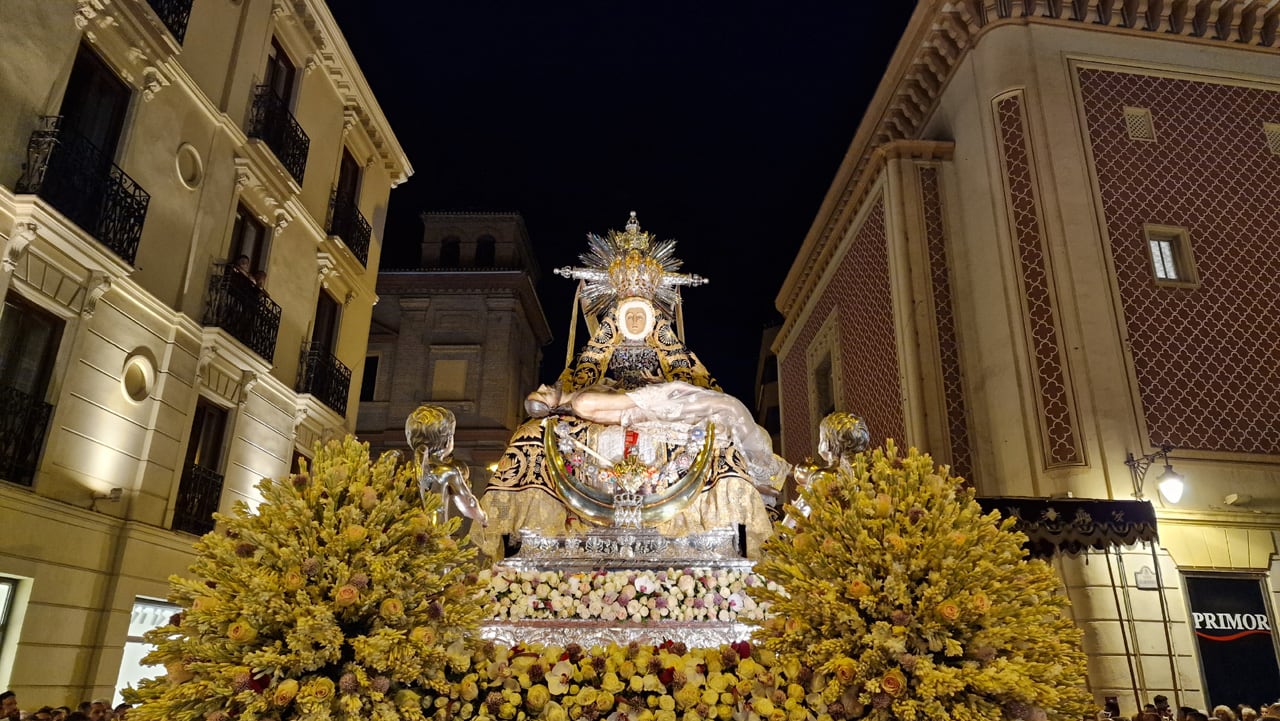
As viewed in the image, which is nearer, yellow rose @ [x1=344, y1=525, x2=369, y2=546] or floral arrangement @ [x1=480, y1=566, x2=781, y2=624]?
yellow rose @ [x1=344, y1=525, x2=369, y2=546]

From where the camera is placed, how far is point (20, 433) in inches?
265

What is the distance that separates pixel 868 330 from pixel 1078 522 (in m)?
5.95

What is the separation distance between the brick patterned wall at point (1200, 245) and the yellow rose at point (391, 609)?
8.82 m

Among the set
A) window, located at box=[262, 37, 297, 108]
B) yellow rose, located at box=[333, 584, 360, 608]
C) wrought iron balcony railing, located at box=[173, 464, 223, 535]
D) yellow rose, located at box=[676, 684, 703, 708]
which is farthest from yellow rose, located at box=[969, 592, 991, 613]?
window, located at box=[262, 37, 297, 108]

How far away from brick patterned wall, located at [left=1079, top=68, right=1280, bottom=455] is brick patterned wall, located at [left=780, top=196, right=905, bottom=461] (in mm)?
3302

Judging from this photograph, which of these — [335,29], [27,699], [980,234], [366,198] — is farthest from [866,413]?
[27,699]

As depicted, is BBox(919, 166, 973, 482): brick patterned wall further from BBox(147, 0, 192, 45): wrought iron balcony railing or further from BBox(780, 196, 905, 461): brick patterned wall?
BBox(147, 0, 192, 45): wrought iron balcony railing

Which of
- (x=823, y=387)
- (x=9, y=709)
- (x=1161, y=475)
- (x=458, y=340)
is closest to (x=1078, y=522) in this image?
(x=1161, y=475)

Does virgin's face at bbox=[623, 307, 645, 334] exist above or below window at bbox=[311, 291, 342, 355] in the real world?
below

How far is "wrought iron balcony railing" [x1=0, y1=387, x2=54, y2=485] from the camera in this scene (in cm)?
657

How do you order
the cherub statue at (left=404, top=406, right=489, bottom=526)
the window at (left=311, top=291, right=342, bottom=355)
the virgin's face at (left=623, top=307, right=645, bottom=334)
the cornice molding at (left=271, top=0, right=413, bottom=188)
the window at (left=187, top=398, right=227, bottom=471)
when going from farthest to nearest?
the window at (left=311, top=291, right=342, bottom=355) < the cornice molding at (left=271, top=0, right=413, bottom=188) < the window at (left=187, top=398, right=227, bottom=471) < the virgin's face at (left=623, top=307, right=645, bottom=334) < the cherub statue at (left=404, top=406, right=489, bottom=526)

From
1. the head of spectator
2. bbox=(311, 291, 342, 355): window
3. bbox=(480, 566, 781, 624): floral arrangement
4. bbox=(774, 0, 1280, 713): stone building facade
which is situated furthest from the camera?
bbox=(311, 291, 342, 355): window

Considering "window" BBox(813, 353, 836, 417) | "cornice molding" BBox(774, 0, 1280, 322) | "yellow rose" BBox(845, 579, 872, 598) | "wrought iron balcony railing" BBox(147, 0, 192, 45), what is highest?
"cornice molding" BBox(774, 0, 1280, 322)

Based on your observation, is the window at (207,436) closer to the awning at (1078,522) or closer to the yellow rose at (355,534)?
the yellow rose at (355,534)
